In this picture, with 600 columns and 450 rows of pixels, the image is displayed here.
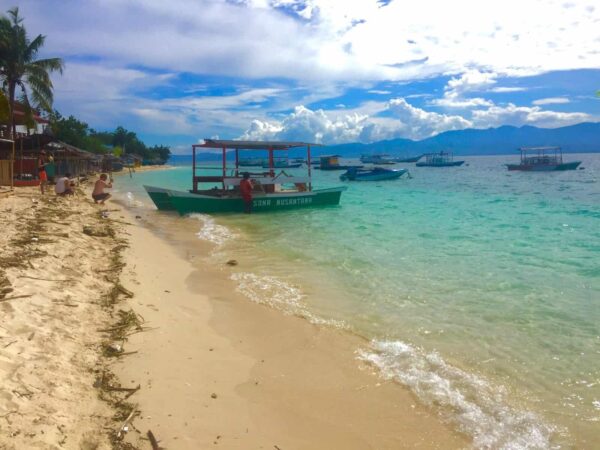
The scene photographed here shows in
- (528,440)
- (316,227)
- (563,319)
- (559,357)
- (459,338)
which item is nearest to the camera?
(528,440)

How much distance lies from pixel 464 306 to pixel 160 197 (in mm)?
15299

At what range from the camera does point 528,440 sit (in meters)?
3.69

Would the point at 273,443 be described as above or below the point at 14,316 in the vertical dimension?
below

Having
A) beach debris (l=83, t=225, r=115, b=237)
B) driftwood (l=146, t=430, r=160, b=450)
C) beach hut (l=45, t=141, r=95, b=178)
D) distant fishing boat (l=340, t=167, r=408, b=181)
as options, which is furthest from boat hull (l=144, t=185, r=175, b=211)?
distant fishing boat (l=340, t=167, r=408, b=181)

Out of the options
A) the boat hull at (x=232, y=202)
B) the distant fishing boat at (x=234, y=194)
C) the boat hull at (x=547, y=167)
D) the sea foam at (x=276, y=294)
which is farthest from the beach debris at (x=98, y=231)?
the boat hull at (x=547, y=167)

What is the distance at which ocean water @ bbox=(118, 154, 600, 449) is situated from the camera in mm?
4215

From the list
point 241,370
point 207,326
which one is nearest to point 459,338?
point 241,370

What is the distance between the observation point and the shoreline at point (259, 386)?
3559 millimetres

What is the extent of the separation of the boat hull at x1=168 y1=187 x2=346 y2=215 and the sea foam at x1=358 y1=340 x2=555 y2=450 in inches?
558

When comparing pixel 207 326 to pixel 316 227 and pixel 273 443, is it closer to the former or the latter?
pixel 273 443

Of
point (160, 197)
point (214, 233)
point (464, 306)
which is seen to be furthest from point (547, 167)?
point (464, 306)

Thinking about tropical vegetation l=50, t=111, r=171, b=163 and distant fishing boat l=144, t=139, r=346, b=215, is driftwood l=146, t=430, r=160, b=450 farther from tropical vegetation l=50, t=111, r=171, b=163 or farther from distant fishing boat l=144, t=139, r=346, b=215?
tropical vegetation l=50, t=111, r=171, b=163

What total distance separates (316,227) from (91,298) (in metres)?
10.4

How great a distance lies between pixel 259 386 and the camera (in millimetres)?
4336
